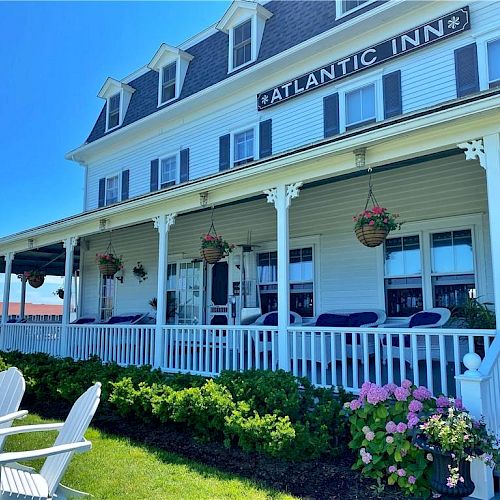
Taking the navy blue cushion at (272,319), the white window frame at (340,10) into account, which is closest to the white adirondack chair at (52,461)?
the navy blue cushion at (272,319)

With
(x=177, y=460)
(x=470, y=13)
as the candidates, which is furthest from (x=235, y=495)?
(x=470, y=13)

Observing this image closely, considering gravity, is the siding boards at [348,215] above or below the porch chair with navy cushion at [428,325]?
above

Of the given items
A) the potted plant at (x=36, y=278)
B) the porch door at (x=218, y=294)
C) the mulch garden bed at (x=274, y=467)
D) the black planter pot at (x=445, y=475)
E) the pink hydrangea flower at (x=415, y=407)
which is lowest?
the mulch garden bed at (x=274, y=467)

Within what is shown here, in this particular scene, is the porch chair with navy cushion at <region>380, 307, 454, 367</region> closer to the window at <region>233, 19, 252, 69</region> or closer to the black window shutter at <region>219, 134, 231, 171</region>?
the black window shutter at <region>219, 134, 231, 171</region>

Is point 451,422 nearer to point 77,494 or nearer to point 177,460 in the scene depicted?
point 177,460

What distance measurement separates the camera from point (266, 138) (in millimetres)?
10008

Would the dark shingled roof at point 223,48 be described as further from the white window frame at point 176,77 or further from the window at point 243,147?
the window at point 243,147

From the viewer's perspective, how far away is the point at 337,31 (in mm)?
8703

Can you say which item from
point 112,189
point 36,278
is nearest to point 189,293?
point 112,189

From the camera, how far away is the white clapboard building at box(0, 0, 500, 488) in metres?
5.54

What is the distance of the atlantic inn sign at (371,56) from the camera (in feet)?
25.0

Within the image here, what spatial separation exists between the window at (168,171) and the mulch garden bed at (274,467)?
24.7ft

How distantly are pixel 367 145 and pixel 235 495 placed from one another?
151 inches

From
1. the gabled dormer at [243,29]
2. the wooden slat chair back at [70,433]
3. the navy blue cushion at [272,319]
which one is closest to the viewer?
the wooden slat chair back at [70,433]
